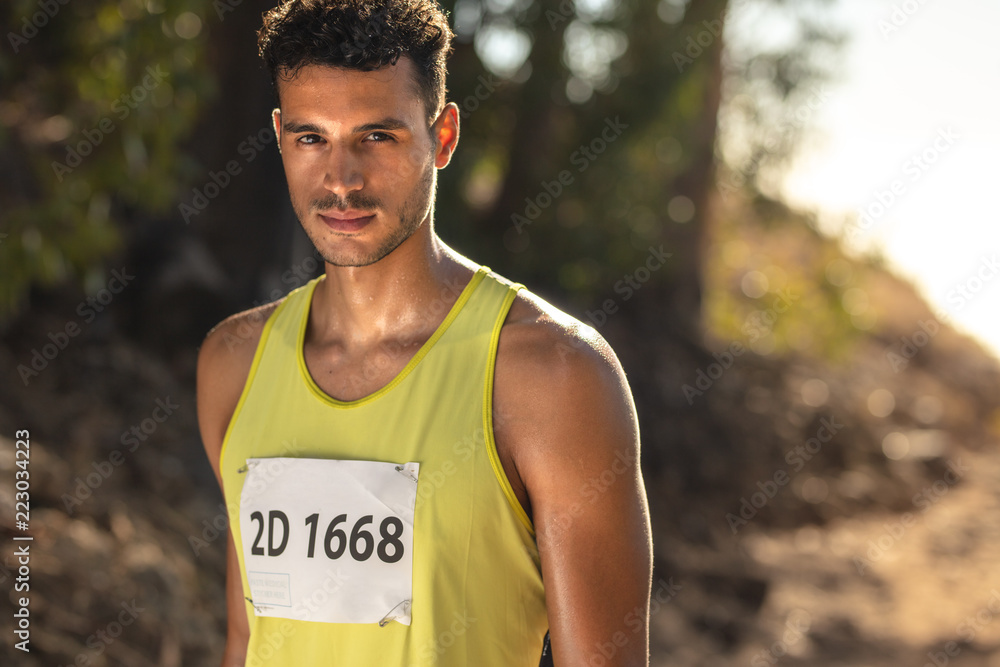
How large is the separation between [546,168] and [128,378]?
493 cm

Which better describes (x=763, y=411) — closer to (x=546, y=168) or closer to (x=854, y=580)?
(x=854, y=580)

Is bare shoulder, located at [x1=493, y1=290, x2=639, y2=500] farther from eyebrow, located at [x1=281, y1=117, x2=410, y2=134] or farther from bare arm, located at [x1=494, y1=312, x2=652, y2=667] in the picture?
eyebrow, located at [x1=281, y1=117, x2=410, y2=134]

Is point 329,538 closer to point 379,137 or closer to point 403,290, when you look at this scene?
point 403,290

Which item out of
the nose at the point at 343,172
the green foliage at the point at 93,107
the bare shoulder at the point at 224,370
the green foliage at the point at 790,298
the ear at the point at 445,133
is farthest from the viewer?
the green foliage at the point at 790,298

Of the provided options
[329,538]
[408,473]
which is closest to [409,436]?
[408,473]

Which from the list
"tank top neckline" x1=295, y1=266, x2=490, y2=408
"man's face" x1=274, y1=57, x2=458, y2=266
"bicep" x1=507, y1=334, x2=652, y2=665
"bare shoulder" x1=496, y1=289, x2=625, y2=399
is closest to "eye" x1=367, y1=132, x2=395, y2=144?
"man's face" x1=274, y1=57, x2=458, y2=266

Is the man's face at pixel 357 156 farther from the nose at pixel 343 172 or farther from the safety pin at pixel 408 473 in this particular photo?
the safety pin at pixel 408 473

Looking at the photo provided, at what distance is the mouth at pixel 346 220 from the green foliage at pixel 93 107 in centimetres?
234

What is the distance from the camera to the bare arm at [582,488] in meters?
1.71

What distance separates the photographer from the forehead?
6.09 feet

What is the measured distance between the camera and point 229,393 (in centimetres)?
217

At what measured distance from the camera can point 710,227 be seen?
13.2 meters

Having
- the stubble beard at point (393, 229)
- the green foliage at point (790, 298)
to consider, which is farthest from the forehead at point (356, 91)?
the green foliage at point (790, 298)

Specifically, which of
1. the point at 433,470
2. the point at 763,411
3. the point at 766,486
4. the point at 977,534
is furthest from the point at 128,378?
the point at 977,534
